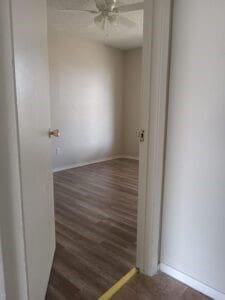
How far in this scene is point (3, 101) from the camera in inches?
31.5

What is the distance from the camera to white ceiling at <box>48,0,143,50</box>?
2805 millimetres

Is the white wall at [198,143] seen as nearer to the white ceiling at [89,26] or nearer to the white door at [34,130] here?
the white door at [34,130]

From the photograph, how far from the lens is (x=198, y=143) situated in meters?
1.40

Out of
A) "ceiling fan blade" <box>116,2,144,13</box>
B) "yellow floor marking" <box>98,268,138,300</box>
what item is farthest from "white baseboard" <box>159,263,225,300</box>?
"ceiling fan blade" <box>116,2,144,13</box>

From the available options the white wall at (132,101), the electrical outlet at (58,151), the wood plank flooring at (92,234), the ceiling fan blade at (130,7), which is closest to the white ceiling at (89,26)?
the ceiling fan blade at (130,7)

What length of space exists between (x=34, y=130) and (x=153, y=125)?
71cm

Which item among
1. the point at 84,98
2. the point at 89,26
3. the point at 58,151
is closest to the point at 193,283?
the point at 58,151

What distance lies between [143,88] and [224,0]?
0.61 meters

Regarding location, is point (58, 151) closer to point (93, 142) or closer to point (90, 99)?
point (93, 142)

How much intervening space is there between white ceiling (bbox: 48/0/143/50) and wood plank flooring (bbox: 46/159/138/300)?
2340 mm

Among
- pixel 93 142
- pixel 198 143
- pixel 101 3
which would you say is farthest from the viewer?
pixel 93 142

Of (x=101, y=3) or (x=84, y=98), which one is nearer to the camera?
(x=101, y=3)

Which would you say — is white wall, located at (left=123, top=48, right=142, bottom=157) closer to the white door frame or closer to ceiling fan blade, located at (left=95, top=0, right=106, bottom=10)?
ceiling fan blade, located at (left=95, top=0, right=106, bottom=10)

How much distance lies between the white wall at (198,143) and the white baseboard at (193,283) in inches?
1.1
